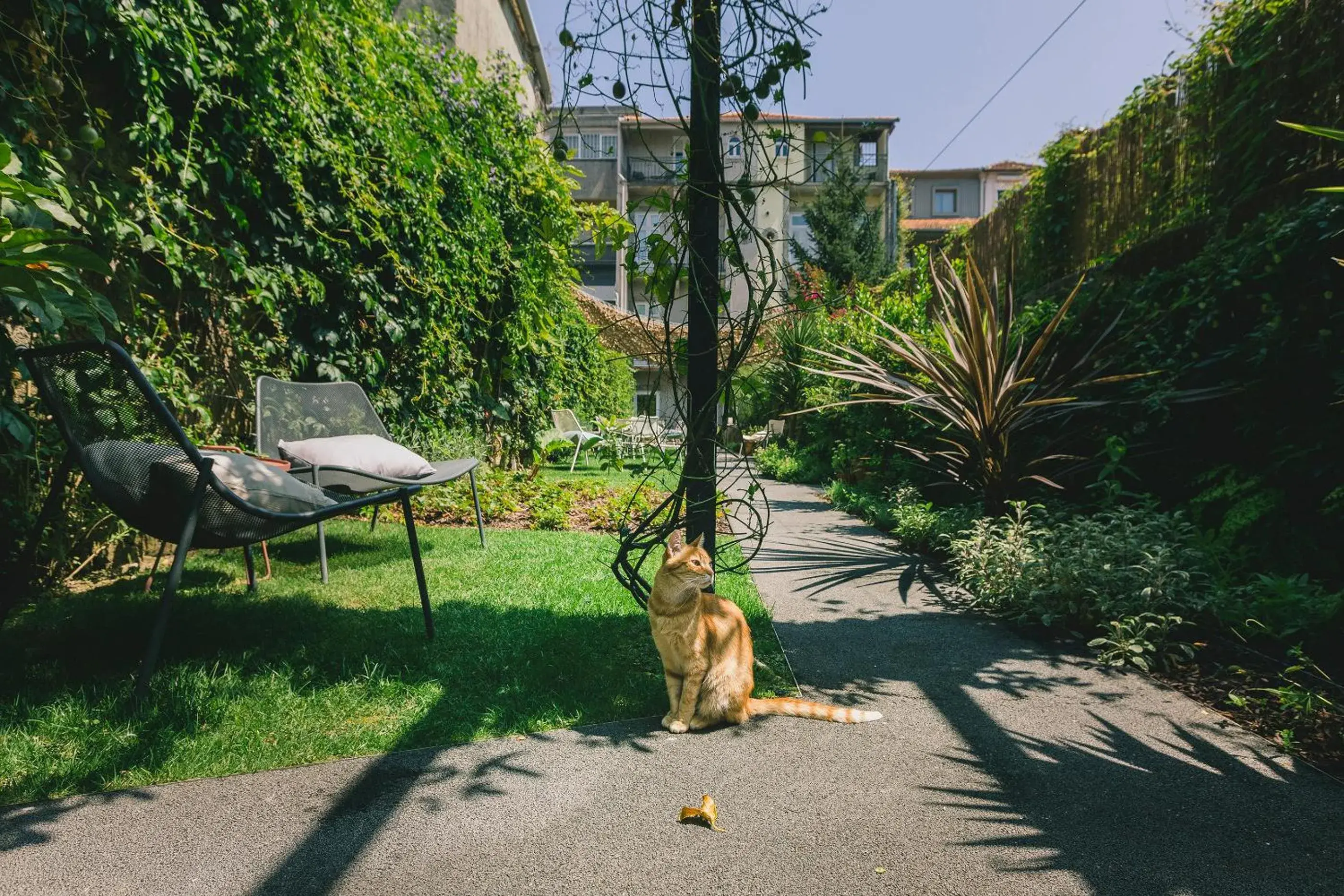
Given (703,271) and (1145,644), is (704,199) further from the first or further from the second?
(1145,644)

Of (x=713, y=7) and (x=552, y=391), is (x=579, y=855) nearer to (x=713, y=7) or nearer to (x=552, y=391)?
(x=713, y=7)

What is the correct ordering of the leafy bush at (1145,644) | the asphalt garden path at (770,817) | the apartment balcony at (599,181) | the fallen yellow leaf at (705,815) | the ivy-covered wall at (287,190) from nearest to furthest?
the asphalt garden path at (770,817) → the fallen yellow leaf at (705,815) → the leafy bush at (1145,644) → the ivy-covered wall at (287,190) → the apartment balcony at (599,181)

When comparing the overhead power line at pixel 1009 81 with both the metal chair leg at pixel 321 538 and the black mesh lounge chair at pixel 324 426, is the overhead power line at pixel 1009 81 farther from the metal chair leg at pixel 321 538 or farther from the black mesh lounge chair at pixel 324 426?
the metal chair leg at pixel 321 538

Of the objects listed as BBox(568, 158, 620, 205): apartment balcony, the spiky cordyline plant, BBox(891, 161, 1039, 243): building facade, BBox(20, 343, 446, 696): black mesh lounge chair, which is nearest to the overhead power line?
the spiky cordyline plant

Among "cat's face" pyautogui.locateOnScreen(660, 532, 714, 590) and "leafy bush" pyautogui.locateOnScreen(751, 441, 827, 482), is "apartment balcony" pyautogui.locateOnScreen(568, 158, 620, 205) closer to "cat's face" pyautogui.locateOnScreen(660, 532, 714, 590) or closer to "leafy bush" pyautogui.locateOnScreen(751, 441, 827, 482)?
"leafy bush" pyautogui.locateOnScreen(751, 441, 827, 482)

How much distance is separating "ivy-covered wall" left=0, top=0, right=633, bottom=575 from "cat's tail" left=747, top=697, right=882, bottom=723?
168 centimetres

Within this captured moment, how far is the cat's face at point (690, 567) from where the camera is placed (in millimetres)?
1916

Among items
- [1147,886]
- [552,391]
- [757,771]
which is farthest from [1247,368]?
[552,391]

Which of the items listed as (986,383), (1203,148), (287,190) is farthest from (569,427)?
(1203,148)

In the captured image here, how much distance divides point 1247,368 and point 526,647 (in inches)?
131

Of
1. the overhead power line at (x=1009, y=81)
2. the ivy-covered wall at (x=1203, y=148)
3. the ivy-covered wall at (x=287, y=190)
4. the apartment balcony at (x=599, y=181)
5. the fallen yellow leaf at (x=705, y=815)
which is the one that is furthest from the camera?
the apartment balcony at (x=599, y=181)

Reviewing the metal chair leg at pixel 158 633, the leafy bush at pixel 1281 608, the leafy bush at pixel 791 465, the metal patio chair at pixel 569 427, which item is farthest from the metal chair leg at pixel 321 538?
the leafy bush at pixel 791 465

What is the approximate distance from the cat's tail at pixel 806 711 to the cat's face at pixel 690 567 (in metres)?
0.39

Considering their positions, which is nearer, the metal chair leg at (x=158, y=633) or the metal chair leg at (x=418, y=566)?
the metal chair leg at (x=158, y=633)
